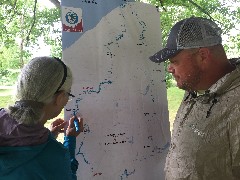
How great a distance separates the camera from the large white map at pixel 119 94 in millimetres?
1699

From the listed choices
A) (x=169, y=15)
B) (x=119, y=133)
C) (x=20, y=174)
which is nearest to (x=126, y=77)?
(x=119, y=133)

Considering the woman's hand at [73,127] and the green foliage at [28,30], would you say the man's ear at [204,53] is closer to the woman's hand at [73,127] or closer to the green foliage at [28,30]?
the woman's hand at [73,127]

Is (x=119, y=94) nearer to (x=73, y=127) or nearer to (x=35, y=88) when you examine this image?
(x=73, y=127)

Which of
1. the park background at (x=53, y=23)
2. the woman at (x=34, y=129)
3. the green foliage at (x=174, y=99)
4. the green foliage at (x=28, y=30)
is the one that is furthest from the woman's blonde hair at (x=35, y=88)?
the green foliage at (x=174, y=99)

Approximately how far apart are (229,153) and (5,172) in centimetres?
99

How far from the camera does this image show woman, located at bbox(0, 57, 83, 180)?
1192 millimetres

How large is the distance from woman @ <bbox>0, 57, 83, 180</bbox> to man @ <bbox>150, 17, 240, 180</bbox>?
644 mm

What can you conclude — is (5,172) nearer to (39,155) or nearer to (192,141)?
(39,155)

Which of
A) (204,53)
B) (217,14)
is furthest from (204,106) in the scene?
(217,14)

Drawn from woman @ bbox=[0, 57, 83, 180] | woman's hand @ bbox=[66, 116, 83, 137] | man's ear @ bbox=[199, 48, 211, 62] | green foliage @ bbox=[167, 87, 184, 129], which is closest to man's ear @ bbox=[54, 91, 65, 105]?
woman @ bbox=[0, 57, 83, 180]

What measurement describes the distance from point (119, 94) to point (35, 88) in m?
0.70

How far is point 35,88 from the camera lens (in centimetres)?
124

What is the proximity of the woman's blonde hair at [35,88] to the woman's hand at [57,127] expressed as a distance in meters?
0.37

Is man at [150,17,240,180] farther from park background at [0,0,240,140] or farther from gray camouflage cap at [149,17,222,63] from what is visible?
park background at [0,0,240,140]
